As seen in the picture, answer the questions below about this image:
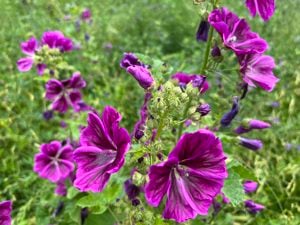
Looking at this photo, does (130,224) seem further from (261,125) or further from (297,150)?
(297,150)

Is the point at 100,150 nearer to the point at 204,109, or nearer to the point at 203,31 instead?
the point at 204,109

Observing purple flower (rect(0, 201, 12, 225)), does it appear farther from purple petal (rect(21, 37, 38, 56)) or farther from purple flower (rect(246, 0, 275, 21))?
purple petal (rect(21, 37, 38, 56))

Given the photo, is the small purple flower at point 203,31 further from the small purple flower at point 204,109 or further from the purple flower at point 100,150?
the purple flower at point 100,150

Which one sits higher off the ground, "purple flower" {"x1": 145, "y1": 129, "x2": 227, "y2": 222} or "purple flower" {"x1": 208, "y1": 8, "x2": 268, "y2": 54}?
"purple flower" {"x1": 208, "y1": 8, "x2": 268, "y2": 54}

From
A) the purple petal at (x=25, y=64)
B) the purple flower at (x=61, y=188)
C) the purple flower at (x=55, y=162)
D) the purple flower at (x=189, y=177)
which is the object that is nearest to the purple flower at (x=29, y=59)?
the purple petal at (x=25, y=64)

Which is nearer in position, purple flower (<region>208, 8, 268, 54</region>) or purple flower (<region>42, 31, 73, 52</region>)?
purple flower (<region>208, 8, 268, 54</region>)

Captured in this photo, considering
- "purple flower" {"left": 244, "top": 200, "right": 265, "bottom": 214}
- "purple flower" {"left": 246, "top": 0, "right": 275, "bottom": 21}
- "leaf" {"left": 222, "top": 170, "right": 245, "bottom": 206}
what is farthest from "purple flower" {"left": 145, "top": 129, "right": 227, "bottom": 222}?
"purple flower" {"left": 244, "top": 200, "right": 265, "bottom": 214}

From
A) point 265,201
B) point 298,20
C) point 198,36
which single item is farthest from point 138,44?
point 198,36
